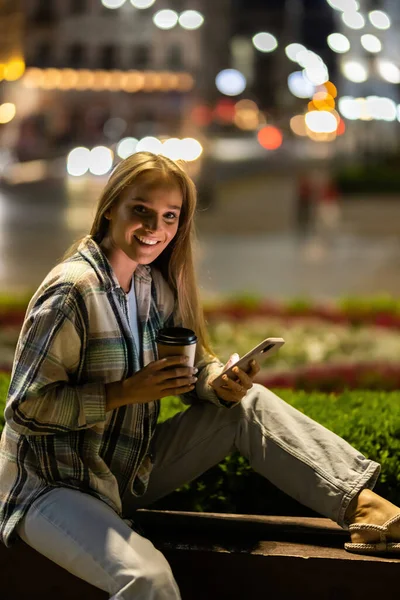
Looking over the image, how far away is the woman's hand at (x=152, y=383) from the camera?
9.57 feet

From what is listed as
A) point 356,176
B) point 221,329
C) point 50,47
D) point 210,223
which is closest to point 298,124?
point 50,47

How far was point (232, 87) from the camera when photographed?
11644 centimetres

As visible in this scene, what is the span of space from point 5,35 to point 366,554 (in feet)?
53.0

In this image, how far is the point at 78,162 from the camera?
102 ft

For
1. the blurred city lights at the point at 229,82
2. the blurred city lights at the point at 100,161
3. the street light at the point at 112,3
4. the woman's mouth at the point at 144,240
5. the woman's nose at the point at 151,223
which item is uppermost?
the street light at the point at 112,3

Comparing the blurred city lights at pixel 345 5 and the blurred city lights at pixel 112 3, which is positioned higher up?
the blurred city lights at pixel 112 3

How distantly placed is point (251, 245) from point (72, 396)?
44.8ft

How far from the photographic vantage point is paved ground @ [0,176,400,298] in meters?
12.5

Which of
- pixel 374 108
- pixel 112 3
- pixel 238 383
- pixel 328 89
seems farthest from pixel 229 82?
pixel 238 383

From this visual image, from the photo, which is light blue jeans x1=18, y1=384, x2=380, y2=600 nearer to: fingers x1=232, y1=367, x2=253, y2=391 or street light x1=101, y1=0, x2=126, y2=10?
fingers x1=232, y1=367, x2=253, y2=391

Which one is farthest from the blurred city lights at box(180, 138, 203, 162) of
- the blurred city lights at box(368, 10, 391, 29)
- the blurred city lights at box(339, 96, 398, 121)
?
the blurred city lights at box(339, 96, 398, 121)

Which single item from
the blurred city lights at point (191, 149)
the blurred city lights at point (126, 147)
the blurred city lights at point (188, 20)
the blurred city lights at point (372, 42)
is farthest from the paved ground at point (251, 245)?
the blurred city lights at point (188, 20)

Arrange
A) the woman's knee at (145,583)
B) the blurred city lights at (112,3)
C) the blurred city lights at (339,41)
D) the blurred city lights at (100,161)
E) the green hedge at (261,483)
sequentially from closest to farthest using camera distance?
the woman's knee at (145,583)
the green hedge at (261,483)
the blurred city lights at (100,161)
the blurred city lights at (339,41)
the blurred city lights at (112,3)

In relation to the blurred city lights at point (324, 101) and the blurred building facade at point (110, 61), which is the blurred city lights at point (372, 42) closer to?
the blurred building facade at point (110, 61)
